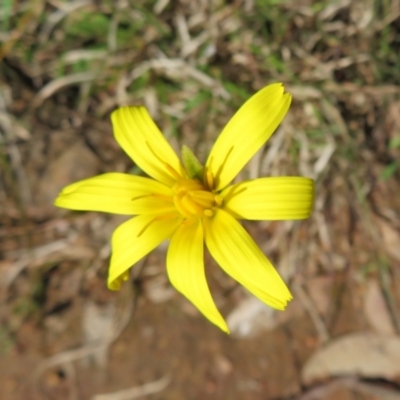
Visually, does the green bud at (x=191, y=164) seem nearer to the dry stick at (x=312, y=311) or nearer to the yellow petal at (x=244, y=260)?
the yellow petal at (x=244, y=260)

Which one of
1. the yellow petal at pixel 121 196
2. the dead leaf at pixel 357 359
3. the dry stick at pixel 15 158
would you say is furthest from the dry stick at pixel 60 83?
the dead leaf at pixel 357 359

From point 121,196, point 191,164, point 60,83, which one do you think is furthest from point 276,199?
point 60,83

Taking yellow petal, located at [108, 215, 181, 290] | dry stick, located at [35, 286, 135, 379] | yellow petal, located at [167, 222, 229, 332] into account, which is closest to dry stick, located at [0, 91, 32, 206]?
dry stick, located at [35, 286, 135, 379]

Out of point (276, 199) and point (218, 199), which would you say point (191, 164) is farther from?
point (276, 199)

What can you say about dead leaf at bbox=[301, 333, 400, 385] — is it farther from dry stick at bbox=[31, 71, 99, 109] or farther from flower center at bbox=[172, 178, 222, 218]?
dry stick at bbox=[31, 71, 99, 109]

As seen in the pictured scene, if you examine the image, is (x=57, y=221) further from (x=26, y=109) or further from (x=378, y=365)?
(x=378, y=365)
